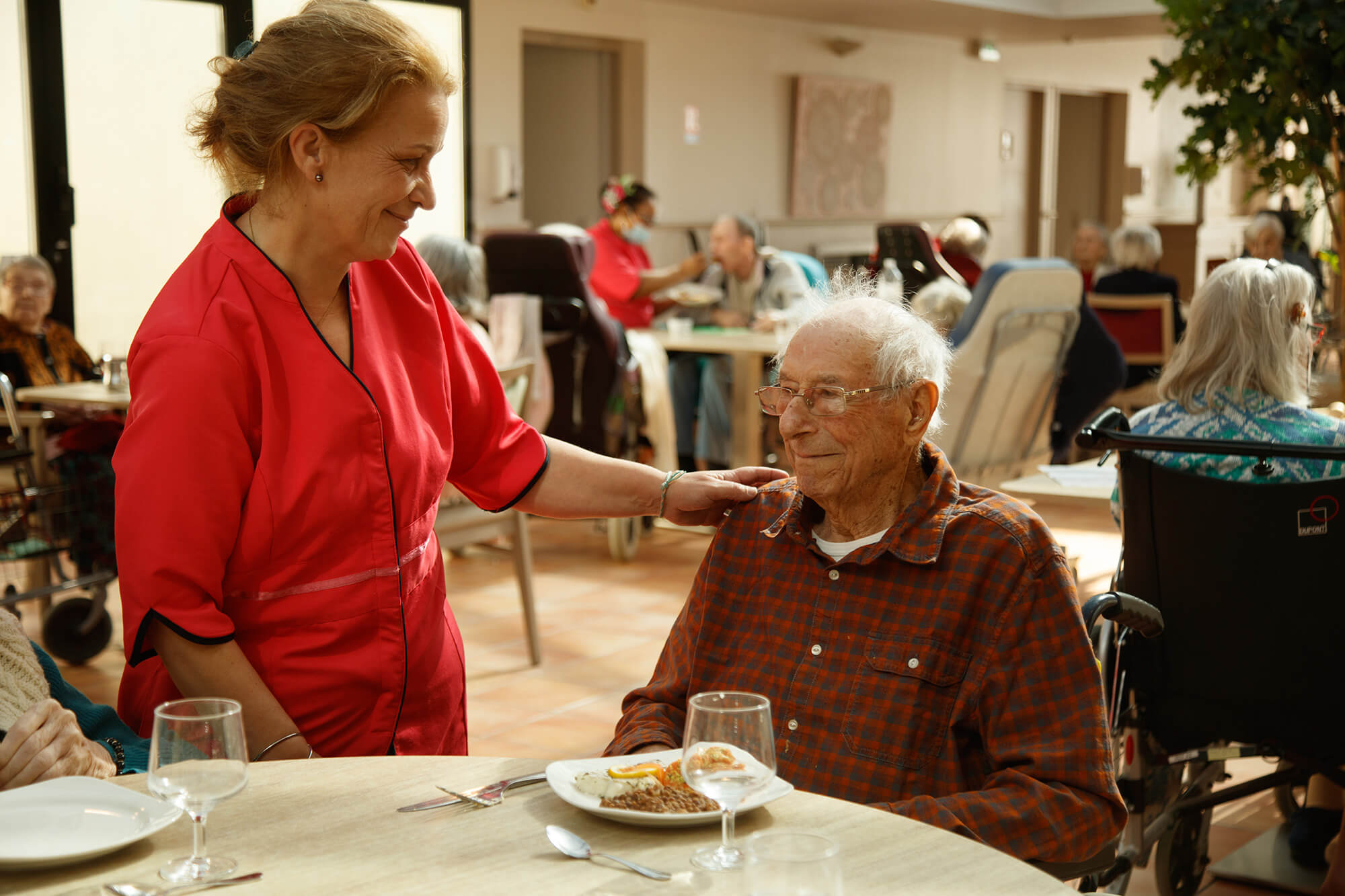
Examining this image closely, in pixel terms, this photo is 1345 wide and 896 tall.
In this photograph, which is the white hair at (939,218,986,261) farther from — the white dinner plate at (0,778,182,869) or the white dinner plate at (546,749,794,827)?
the white dinner plate at (0,778,182,869)

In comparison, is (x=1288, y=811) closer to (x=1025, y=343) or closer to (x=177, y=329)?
(x=1025, y=343)

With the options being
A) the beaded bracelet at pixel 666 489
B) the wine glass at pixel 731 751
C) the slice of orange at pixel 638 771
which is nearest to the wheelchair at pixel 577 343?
the beaded bracelet at pixel 666 489

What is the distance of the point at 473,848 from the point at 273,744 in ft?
Result: 1.55

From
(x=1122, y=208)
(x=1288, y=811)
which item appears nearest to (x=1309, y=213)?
(x=1288, y=811)

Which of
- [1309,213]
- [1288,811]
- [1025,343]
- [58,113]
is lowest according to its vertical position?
[1288,811]

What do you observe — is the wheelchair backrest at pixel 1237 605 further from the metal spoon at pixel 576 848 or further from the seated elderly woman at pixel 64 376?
the seated elderly woman at pixel 64 376

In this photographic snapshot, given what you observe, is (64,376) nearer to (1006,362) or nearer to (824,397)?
(1006,362)

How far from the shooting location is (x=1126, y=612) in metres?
2.14

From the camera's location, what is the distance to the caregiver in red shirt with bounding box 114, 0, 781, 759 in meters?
1.50

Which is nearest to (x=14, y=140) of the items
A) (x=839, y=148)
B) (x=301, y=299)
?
(x=301, y=299)

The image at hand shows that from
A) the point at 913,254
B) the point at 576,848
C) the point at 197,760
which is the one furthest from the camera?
the point at 913,254

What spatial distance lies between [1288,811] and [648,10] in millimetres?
8517

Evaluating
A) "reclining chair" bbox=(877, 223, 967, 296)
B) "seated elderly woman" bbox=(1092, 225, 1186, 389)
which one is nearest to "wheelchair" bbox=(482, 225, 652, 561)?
"reclining chair" bbox=(877, 223, 967, 296)

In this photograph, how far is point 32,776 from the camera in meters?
1.37
